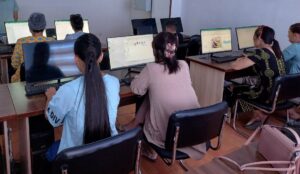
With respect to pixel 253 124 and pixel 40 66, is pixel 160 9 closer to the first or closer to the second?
pixel 253 124

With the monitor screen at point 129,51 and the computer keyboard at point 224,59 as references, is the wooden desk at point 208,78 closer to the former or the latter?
the computer keyboard at point 224,59

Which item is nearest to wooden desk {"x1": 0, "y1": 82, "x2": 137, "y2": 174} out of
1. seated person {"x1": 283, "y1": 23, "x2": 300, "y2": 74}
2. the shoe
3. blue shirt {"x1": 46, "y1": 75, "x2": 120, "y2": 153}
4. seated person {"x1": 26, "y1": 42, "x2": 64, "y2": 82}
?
seated person {"x1": 26, "y1": 42, "x2": 64, "y2": 82}

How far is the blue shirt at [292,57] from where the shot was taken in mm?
2930

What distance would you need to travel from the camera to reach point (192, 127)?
5.51 ft

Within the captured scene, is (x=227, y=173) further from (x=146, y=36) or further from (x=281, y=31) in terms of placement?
(x=281, y=31)

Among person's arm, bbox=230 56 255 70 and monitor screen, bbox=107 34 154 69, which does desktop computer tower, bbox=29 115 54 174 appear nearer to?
monitor screen, bbox=107 34 154 69

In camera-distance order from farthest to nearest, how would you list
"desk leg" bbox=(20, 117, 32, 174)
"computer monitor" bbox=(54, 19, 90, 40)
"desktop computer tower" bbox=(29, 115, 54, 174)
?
"computer monitor" bbox=(54, 19, 90, 40), "desktop computer tower" bbox=(29, 115, 54, 174), "desk leg" bbox=(20, 117, 32, 174)

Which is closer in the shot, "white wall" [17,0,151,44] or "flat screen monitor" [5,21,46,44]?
"flat screen monitor" [5,21,46,44]

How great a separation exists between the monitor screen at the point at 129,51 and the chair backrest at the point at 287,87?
1.09 metres

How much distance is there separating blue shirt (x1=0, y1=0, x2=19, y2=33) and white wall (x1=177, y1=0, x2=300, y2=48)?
112 inches

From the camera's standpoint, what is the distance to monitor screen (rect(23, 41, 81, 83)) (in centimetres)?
199

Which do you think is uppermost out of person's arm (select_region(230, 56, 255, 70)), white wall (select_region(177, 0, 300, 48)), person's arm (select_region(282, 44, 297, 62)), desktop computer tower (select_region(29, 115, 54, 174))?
white wall (select_region(177, 0, 300, 48))

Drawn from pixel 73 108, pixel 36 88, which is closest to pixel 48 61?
pixel 36 88

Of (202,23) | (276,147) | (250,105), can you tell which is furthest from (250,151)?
(202,23)
